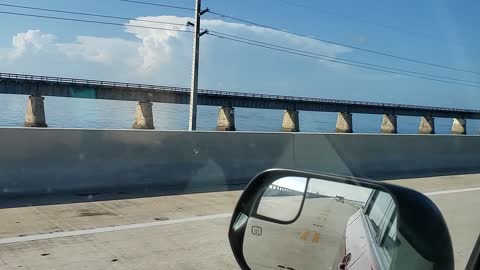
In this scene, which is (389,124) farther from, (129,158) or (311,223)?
(311,223)

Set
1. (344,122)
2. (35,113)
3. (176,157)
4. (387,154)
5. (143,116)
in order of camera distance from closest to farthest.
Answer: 1. (176,157)
2. (387,154)
3. (35,113)
4. (143,116)
5. (344,122)

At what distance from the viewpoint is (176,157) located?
11875mm

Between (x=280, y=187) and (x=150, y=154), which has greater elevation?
(x=280, y=187)

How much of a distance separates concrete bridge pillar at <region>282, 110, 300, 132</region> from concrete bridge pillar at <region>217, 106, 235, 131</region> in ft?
42.3

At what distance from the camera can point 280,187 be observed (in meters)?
2.94

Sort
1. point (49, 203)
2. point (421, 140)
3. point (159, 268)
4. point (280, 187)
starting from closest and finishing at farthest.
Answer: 1. point (280, 187)
2. point (159, 268)
3. point (49, 203)
4. point (421, 140)

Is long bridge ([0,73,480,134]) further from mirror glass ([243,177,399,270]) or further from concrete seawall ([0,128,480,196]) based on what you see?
mirror glass ([243,177,399,270])

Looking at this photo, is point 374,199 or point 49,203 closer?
point 374,199

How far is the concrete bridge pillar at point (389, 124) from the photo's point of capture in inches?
4013

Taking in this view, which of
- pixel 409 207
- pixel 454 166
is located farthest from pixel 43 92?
pixel 409 207

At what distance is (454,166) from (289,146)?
7280mm

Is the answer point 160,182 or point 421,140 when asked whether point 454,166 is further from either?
point 160,182

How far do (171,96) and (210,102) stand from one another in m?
6.23

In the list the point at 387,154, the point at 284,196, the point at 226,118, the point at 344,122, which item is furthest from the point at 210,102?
the point at 284,196
